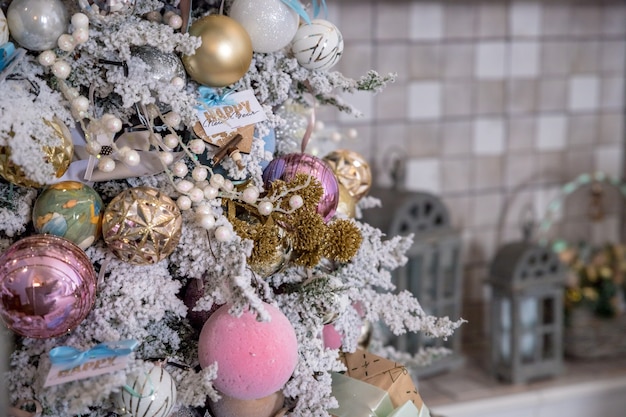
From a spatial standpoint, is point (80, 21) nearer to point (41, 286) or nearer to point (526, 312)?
point (41, 286)

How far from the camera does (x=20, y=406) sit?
1.94 feet

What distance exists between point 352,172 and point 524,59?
106 cm

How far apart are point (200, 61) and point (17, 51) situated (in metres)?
0.14

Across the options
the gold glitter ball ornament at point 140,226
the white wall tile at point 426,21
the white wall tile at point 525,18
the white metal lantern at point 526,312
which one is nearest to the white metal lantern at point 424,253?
the white metal lantern at point 526,312

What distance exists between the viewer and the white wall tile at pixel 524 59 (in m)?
1.71

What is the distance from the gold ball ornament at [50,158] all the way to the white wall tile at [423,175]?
1145mm

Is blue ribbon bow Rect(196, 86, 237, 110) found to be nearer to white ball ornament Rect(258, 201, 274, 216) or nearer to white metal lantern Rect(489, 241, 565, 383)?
white ball ornament Rect(258, 201, 274, 216)

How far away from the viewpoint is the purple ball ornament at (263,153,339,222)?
2.19 ft

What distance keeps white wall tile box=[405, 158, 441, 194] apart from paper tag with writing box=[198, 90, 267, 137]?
103 cm

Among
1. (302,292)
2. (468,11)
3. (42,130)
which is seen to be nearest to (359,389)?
(302,292)

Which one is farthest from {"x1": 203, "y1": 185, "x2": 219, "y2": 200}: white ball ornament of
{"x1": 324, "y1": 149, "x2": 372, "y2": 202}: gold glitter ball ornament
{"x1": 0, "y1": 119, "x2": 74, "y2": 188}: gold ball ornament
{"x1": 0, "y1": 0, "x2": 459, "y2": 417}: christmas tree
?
{"x1": 324, "y1": 149, "x2": 372, "y2": 202}: gold glitter ball ornament

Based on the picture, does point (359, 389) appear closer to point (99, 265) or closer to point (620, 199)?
point (99, 265)

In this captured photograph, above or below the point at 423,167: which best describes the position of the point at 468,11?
above

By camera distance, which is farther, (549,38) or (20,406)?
(549,38)
